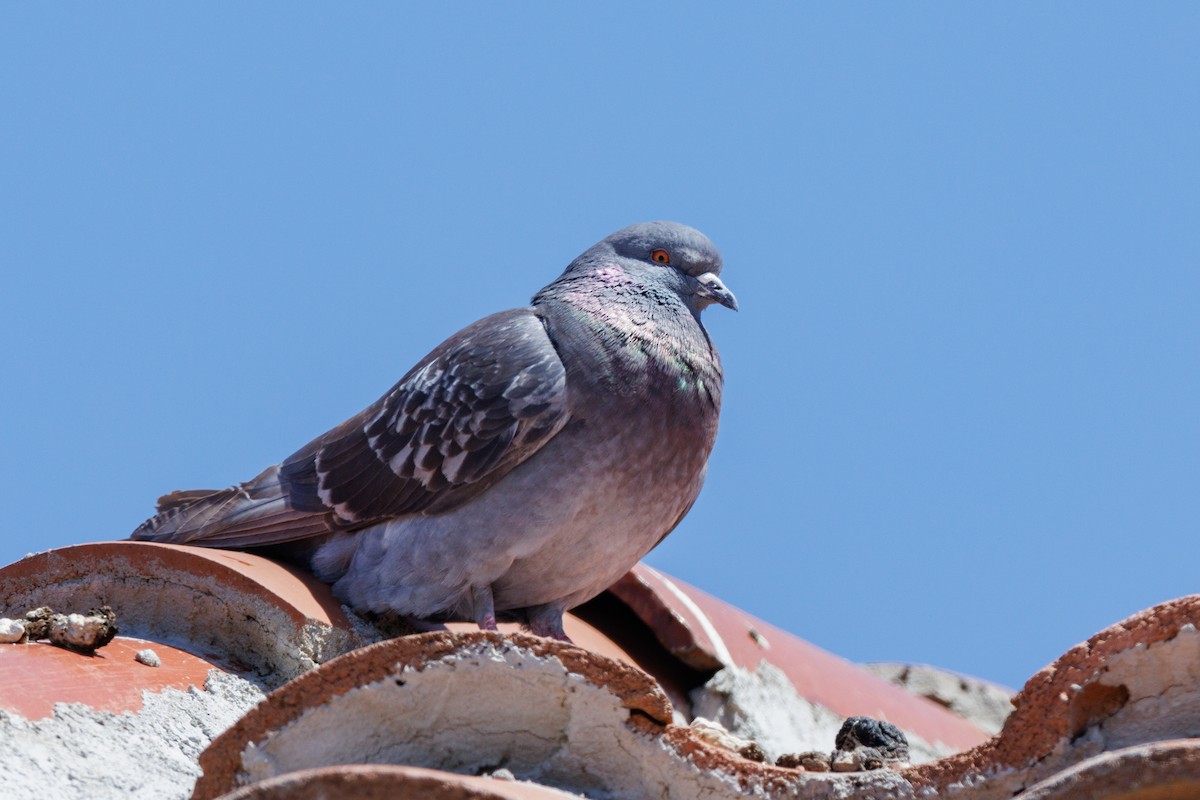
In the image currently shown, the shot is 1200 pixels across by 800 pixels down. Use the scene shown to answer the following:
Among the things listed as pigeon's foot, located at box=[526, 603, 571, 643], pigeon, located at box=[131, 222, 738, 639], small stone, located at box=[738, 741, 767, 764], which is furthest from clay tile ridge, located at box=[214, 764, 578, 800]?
pigeon's foot, located at box=[526, 603, 571, 643]

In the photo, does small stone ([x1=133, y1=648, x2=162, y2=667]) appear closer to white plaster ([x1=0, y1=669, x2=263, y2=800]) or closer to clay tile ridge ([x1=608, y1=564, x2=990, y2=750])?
white plaster ([x1=0, y1=669, x2=263, y2=800])

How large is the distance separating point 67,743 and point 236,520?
193 centimetres

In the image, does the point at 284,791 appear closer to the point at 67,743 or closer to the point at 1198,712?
the point at 67,743

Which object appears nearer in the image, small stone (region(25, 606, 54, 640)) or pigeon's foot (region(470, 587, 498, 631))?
small stone (region(25, 606, 54, 640))

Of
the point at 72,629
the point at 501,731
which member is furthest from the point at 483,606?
the point at 501,731

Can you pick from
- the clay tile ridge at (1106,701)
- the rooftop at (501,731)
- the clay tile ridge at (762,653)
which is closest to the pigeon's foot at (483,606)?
the rooftop at (501,731)

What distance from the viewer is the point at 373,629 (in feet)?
17.4

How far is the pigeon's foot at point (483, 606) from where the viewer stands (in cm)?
538

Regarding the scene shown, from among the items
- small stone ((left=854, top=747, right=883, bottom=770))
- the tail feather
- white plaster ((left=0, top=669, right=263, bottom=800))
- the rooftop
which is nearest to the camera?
the rooftop

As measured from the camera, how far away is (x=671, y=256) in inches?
236

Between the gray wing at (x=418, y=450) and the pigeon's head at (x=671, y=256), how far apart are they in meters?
0.50

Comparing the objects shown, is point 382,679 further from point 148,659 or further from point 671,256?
point 671,256

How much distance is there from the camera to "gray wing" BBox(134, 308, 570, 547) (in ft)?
17.4

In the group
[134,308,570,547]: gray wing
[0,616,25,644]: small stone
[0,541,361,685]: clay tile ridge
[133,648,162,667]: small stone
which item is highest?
[134,308,570,547]: gray wing
